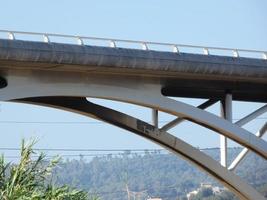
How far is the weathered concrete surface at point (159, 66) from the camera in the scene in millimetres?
31812

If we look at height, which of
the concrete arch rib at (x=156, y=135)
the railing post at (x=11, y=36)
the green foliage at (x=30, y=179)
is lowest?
the green foliage at (x=30, y=179)

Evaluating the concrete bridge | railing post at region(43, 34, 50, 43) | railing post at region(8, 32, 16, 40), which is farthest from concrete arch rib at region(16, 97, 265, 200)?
railing post at region(8, 32, 16, 40)

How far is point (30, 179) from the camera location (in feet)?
74.8

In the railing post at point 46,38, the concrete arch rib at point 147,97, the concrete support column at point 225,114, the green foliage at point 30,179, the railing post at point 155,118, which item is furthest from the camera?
the concrete support column at point 225,114

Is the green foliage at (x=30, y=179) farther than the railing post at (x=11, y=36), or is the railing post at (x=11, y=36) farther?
the railing post at (x=11, y=36)

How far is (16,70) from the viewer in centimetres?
3253

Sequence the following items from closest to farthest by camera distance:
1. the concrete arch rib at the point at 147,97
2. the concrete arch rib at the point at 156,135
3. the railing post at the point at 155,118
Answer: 1. the concrete arch rib at the point at 147,97
2. the concrete arch rib at the point at 156,135
3. the railing post at the point at 155,118

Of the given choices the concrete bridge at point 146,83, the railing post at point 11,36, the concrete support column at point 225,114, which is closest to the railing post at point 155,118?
the concrete bridge at point 146,83

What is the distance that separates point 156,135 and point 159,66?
14.9 ft

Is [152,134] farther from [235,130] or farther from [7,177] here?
[7,177]

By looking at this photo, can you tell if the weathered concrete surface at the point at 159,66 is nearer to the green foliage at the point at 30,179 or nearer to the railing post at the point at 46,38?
the railing post at the point at 46,38

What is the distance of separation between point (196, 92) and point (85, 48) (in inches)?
338

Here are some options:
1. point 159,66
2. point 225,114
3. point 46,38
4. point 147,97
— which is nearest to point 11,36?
point 46,38

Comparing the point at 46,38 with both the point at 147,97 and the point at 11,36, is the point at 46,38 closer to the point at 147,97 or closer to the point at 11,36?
the point at 11,36
